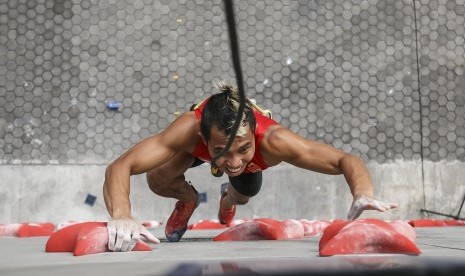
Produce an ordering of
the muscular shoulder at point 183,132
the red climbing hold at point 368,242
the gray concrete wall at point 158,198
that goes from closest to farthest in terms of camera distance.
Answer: the red climbing hold at point 368,242 → the muscular shoulder at point 183,132 → the gray concrete wall at point 158,198

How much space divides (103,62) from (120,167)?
10.5 ft

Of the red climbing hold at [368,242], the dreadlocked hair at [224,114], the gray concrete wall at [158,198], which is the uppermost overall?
the dreadlocked hair at [224,114]

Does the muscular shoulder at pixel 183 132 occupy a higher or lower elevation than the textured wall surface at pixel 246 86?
lower

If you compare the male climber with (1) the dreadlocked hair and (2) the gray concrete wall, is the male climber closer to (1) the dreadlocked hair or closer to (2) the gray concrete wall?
(1) the dreadlocked hair

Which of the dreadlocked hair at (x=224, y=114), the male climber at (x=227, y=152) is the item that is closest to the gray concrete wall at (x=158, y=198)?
the male climber at (x=227, y=152)

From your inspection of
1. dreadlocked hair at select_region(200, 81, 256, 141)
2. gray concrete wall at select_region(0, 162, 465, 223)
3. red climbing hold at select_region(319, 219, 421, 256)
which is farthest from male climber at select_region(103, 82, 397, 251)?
gray concrete wall at select_region(0, 162, 465, 223)

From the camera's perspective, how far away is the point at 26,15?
251 inches

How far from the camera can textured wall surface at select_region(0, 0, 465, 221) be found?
6.21 m

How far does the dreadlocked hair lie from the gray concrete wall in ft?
9.03

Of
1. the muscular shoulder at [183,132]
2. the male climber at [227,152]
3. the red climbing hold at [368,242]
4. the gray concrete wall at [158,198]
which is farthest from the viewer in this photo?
the gray concrete wall at [158,198]

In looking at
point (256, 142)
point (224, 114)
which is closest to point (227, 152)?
point (224, 114)

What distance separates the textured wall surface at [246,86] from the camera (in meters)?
6.21

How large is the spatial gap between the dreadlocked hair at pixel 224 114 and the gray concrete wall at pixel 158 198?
2.75 metres

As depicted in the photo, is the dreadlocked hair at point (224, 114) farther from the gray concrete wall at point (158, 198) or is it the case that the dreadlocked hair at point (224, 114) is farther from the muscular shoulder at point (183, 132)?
the gray concrete wall at point (158, 198)
